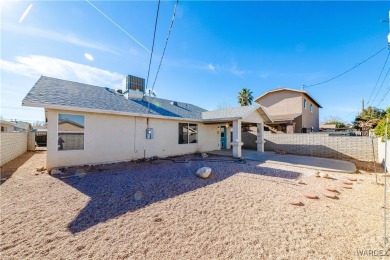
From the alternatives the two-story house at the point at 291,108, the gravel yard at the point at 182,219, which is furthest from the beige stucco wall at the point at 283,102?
the gravel yard at the point at 182,219

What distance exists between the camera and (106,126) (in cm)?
827

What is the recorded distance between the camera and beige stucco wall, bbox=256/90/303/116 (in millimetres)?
18889

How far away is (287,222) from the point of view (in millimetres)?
3299

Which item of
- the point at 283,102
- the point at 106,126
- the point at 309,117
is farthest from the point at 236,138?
the point at 309,117

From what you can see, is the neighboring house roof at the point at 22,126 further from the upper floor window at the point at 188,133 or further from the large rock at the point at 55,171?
the upper floor window at the point at 188,133

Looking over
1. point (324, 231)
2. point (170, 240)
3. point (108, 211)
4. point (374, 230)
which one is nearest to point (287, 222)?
point (324, 231)

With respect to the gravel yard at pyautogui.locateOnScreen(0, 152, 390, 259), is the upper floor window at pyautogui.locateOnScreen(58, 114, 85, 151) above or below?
above

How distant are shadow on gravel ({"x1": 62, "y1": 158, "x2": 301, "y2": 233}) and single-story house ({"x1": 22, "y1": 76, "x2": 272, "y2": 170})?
97 cm

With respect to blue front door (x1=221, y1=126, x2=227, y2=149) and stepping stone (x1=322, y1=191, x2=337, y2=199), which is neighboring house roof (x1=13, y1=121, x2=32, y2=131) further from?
stepping stone (x1=322, y1=191, x2=337, y2=199)

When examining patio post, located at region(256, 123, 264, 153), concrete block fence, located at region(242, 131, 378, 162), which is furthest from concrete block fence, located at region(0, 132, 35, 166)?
concrete block fence, located at region(242, 131, 378, 162)

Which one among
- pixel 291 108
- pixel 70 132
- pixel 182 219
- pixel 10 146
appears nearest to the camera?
pixel 182 219

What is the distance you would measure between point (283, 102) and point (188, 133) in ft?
47.8

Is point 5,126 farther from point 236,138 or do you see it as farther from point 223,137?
point 236,138

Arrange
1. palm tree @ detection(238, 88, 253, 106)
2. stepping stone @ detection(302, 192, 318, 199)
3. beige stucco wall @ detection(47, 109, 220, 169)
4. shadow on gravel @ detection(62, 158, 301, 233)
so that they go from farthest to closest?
palm tree @ detection(238, 88, 253, 106)
beige stucco wall @ detection(47, 109, 220, 169)
stepping stone @ detection(302, 192, 318, 199)
shadow on gravel @ detection(62, 158, 301, 233)
